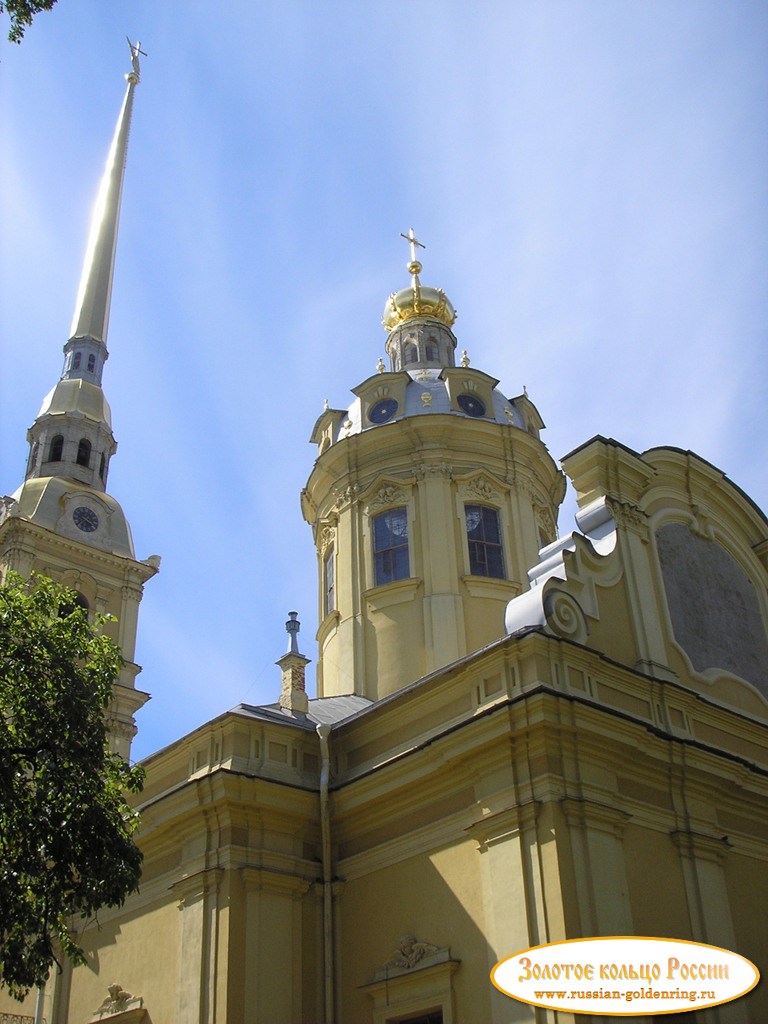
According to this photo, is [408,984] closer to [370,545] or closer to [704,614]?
[704,614]

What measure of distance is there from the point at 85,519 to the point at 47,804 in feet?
74.3

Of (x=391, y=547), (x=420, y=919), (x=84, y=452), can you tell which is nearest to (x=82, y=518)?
(x=84, y=452)

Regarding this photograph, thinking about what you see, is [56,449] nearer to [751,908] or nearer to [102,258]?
[102,258]

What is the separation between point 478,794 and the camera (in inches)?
537

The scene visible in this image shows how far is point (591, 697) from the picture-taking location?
13836mm

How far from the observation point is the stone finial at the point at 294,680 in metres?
18.3

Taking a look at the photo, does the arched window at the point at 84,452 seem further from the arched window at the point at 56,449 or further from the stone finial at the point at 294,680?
the stone finial at the point at 294,680

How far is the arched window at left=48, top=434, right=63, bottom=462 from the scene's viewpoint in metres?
36.3

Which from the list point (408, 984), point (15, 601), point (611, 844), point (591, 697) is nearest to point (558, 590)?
point (591, 697)

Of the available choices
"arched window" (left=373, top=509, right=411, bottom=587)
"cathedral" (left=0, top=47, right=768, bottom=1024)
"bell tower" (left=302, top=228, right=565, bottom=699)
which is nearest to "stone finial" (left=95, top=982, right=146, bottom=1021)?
"cathedral" (left=0, top=47, right=768, bottom=1024)

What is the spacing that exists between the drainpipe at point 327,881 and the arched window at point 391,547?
5.56 m

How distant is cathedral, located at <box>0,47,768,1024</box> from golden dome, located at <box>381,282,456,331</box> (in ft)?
28.2

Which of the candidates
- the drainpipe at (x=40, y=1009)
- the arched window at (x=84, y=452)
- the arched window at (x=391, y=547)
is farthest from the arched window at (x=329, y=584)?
the arched window at (x=84, y=452)

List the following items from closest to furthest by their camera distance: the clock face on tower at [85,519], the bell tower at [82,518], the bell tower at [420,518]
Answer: the bell tower at [420,518]
the bell tower at [82,518]
the clock face on tower at [85,519]
